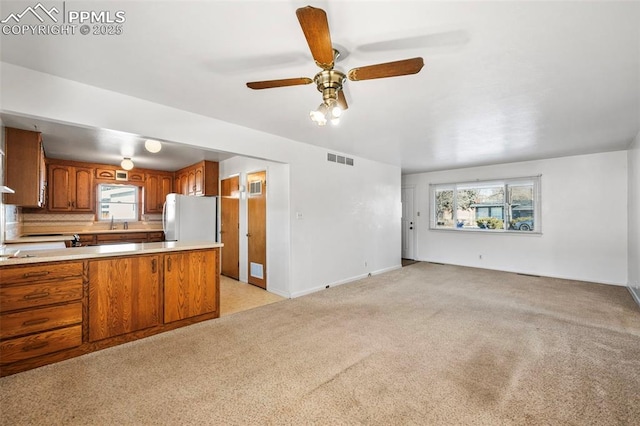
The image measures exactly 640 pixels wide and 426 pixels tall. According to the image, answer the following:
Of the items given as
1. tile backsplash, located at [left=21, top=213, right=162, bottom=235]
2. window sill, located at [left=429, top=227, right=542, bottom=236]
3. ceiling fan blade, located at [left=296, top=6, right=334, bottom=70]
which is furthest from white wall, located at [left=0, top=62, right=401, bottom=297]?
tile backsplash, located at [left=21, top=213, right=162, bottom=235]

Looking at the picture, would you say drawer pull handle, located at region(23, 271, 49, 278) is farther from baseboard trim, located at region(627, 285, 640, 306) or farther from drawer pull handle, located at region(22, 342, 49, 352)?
baseboard trim, located at region(627, 285, 640, 306)

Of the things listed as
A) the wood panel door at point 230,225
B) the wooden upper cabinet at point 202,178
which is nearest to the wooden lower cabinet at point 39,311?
the wood panel door at point 230,225

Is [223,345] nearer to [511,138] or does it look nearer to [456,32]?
[456,32]

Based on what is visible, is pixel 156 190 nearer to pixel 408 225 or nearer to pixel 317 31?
pixel 317 31

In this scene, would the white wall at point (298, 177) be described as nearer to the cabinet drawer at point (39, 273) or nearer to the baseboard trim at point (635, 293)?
the cabinet drawer at point (39, 273)

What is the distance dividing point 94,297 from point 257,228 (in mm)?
2550

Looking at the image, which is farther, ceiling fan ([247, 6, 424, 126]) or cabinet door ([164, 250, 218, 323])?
cabinet door ([164, 250, 218, 323])

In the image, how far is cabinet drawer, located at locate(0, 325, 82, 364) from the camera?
2113mm

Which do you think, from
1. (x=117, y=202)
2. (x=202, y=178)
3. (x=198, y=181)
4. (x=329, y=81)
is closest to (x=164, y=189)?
(x=117, y=202)

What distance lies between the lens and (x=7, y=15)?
163 cm

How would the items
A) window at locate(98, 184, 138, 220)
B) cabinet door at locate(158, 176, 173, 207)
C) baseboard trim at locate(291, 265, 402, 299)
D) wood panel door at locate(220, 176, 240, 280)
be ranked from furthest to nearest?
cabinet door at locate(158, 176, 173, 207) → window at locate(98, 184, 138, 220) → wood panel door at locate(220, 176, 240, 280) → baseboard trim at locate(291, 265, 402, 299)

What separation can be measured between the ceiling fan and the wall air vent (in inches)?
104

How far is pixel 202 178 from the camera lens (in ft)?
18.3

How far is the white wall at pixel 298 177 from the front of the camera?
2.27 meters
